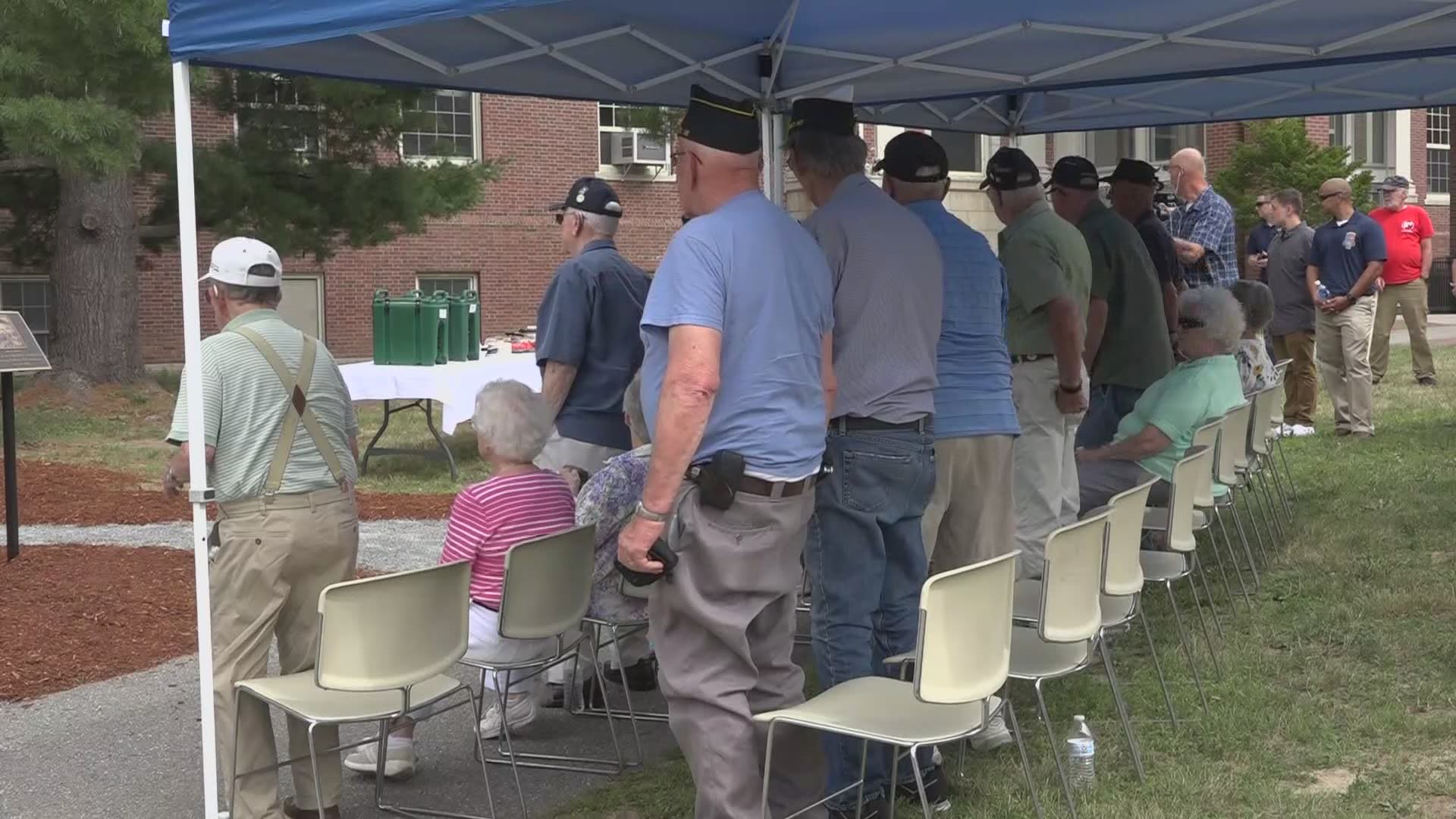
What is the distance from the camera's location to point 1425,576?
706cm

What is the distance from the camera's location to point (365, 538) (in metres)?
9.34

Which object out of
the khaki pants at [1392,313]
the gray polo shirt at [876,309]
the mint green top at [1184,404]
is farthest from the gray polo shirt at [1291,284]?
the gray polo shirt at [876,309]

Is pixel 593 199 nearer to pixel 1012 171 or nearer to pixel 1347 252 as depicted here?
pixel 1012 171

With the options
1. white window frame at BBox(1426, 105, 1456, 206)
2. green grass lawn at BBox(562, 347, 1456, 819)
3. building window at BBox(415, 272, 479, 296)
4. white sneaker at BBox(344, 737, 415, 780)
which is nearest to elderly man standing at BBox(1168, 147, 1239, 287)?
green grass lawn at BBox(562, 347, 1456, 819)

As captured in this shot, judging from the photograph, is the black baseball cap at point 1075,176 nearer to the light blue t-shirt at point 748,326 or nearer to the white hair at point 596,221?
the white hair at point 596,221

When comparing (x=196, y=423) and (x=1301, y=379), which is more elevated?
(x=196, y=423)

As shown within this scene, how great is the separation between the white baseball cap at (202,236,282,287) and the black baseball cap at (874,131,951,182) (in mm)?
1869

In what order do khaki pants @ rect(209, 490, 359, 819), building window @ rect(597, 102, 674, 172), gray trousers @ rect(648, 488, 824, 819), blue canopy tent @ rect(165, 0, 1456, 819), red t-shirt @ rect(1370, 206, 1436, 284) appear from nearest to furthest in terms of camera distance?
gray trousers @ rect(648, 488, 824, 819) < khaki pants @ rect(209, 490, 359, 819) < blue canopy tent @ rect(165, 0, 1456, 819) < red t-shirt @ rect(1370, 206, 1436, 284) < building window @ rect(597, 102, 674, 172)

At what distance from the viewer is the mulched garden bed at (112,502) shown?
10.1 meters

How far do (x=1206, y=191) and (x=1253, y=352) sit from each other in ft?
5.56

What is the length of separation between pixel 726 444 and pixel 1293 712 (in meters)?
2.60

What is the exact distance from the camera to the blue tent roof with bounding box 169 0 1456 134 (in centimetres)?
570

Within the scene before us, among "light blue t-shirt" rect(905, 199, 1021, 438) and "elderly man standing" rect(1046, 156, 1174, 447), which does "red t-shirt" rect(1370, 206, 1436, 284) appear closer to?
"elderly man standing" rect(1046, 156, 1174, 447)

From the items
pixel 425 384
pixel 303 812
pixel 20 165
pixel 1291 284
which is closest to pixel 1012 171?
pixel 303 812
